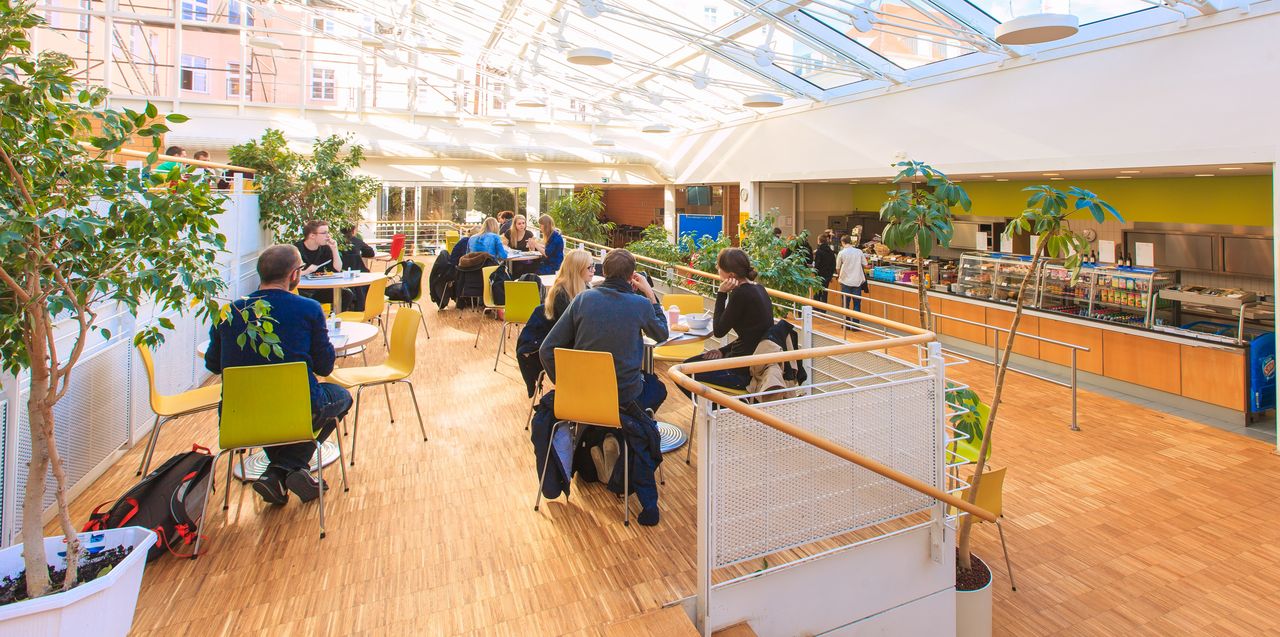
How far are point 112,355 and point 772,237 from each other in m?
6.09

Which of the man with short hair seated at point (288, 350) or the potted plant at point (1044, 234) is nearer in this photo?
the potted plant at point (1044, 234)

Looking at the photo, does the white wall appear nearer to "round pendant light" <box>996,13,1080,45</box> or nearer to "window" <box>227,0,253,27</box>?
"round pendant light" <box>996,13,1080,45</box>

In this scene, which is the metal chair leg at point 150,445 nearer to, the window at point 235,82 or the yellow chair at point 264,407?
the yellow chair at point 264,407

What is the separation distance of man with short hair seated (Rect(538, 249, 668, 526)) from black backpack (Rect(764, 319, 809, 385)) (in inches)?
28.4

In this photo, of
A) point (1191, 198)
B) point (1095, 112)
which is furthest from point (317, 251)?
point (1191, 198)

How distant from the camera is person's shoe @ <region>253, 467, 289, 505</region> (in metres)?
3.48

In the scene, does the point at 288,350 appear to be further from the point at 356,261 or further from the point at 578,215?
the point at 578,215

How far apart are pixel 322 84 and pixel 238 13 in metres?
1.99

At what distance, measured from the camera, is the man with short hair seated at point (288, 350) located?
3252 millimetres

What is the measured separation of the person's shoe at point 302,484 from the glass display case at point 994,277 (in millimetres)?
7622

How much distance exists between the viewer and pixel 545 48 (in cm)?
1254

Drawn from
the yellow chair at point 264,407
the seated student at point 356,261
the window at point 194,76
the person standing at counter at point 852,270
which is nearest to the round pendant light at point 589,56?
the seated student at point 356,261

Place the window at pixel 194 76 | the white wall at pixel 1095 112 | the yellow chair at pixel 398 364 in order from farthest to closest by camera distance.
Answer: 1. the window at pixel 194 76
2. the white wall at pixel 1095 112
3. the yellow chair at pixel 398 364

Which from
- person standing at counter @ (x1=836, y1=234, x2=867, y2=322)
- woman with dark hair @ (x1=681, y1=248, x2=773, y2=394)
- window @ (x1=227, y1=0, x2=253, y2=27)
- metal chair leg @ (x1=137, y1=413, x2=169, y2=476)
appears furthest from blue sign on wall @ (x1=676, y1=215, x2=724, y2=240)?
metal chair leg @ (x1=137, y1=413, x2=169, y2=476)
